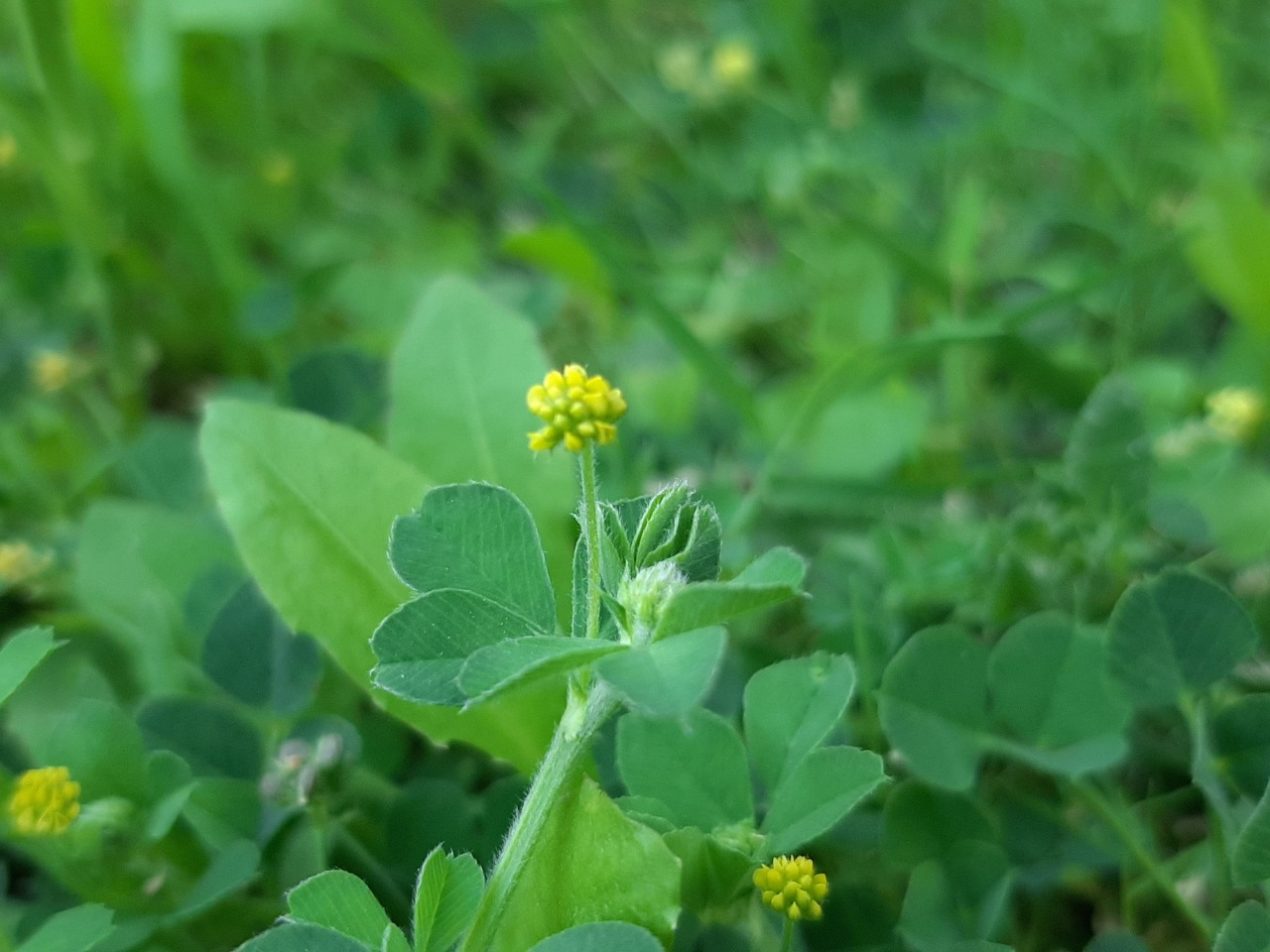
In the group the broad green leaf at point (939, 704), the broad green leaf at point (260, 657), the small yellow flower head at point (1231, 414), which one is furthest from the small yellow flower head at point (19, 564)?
the small yellow flower head at point (1231, 414)

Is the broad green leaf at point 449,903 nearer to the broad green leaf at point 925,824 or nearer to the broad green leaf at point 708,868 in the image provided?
the broad green leaf at point 708,868

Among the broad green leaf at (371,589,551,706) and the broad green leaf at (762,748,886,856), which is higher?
the broad green leaf at (371,589,551,706)

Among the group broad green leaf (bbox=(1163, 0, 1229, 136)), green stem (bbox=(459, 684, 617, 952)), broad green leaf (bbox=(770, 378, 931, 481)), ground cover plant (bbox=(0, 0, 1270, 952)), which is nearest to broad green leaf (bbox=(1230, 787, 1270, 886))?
ground cover plant (bbox=(0, 0, 1270, 952))

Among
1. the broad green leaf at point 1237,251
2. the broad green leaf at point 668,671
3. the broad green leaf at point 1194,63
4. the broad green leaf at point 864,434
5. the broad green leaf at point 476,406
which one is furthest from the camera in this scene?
the broad green leaf at point 1194,63

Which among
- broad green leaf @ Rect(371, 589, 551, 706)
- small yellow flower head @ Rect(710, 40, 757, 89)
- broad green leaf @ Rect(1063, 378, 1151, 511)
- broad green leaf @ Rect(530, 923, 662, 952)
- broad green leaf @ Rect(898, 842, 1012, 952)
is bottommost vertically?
broad green leaf @ Rect(898, 842, 1012, 952)

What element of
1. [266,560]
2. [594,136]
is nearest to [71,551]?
[266,560]

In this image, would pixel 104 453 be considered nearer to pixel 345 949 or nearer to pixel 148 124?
pixel 148 124

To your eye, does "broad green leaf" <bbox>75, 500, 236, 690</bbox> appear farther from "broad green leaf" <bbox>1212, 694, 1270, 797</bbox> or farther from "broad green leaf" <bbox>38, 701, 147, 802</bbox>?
"broad green leaf" <bbox>1212, 694, 1270, 797</bbox>

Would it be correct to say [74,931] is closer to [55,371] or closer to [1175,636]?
[1175,636]

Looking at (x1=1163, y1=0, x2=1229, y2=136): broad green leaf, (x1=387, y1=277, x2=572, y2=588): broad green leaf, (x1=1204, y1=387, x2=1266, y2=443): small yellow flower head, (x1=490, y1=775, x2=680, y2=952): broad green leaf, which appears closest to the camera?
(x1=490, y1=775, x2=680, y2=952): broad green leaf
